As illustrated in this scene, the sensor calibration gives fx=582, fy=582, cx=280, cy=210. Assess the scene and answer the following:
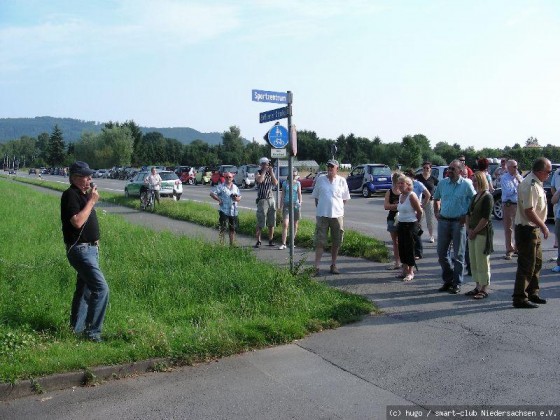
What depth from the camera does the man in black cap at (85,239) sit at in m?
5.82

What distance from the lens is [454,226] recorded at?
814cm

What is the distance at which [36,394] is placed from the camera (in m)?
4.85

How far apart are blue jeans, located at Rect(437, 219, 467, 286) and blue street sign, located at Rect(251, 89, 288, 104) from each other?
2906mm

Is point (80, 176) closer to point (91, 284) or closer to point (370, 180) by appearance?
point (91, 284)

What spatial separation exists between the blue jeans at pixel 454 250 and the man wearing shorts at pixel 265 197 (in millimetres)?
4854

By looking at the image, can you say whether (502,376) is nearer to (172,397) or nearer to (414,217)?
(172,397)

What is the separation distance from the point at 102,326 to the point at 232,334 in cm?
137

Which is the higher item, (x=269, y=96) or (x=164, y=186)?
(x=269, y=96)

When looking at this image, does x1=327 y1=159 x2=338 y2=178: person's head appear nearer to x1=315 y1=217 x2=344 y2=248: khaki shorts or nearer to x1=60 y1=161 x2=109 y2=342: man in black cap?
x1=315 y1=217 x2=344 y2=248: khaki shorts

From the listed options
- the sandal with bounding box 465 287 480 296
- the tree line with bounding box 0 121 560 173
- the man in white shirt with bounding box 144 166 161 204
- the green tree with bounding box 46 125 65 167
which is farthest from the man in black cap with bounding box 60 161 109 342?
the green tree with bounding box 46 125 65 167

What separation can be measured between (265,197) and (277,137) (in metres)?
2.39

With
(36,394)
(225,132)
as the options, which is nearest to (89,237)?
(36,394)

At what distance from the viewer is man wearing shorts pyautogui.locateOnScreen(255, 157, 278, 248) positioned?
12281 millimetres

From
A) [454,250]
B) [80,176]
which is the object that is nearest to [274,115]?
[454,250]
